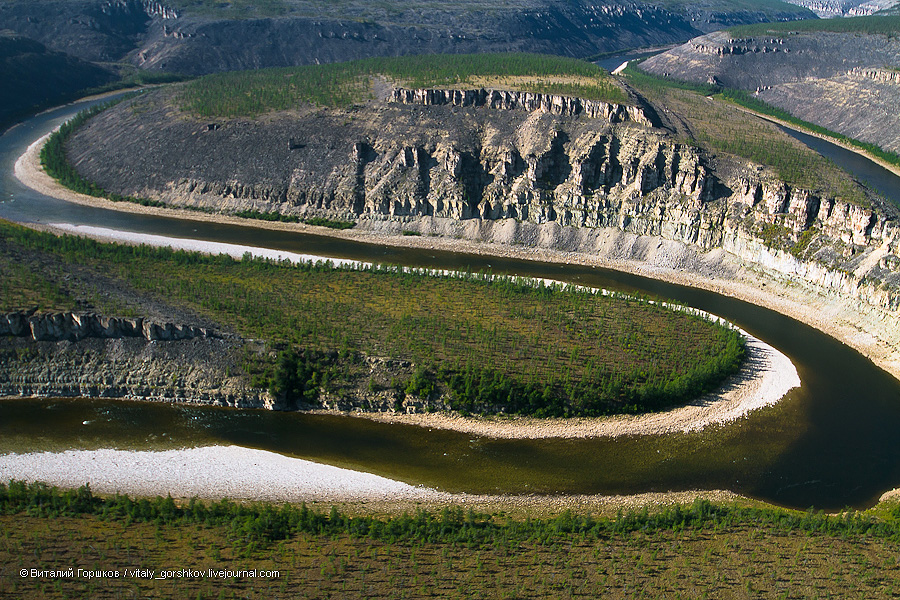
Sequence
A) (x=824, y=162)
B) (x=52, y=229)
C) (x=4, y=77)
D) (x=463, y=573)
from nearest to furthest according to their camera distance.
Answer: (x=463, y=573) → (x=52, y=229) → (x=824, y=162) → (x=4, y=77)

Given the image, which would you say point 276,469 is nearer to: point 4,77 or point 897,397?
point 897,397

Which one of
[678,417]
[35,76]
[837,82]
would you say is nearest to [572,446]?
[678,417]

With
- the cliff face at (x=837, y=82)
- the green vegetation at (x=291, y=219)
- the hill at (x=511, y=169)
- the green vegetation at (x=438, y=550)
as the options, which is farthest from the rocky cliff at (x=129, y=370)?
the cliff face at (x=837, y=82)

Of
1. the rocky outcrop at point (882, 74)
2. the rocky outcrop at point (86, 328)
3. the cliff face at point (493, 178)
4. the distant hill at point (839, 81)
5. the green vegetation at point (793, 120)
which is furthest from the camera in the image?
the rocky outcrop at point (882, 74)

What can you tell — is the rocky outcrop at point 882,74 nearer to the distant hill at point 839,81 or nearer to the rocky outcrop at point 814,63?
the distant hill at point 839,81

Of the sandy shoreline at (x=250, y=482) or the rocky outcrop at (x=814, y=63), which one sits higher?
the rocky outcrop at (x=814, y=63)

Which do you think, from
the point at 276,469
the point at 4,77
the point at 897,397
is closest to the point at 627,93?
the point at 897,397
